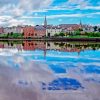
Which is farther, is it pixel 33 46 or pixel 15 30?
pixel 15 30

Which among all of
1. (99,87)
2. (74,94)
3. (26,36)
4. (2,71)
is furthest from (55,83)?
(26,36)

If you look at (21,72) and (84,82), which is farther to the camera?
(21,72)

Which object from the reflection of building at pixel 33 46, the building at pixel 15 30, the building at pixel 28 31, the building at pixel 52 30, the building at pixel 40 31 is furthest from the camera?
the building at pixel 15 30

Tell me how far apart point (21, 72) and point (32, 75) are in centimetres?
56

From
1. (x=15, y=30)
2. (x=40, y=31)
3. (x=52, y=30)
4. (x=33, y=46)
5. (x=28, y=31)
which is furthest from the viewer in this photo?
(x=15, y=30)

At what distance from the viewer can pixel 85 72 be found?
8.35 meters

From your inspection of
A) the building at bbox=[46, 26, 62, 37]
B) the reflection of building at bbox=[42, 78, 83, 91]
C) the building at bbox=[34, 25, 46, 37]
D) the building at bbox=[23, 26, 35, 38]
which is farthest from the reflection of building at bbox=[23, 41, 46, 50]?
the building at bbox=[46, 26, 62, 37]

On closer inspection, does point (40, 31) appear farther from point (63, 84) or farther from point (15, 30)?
point (63, 84)

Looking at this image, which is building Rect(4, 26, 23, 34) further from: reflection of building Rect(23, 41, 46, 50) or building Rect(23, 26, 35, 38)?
reflection of building Rect(23, 41, 46, 50)

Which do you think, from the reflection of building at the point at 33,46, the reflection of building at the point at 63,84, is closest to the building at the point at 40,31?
the reflection of building at the point at 33,46

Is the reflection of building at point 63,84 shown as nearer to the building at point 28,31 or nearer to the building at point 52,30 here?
the building at point 28,31

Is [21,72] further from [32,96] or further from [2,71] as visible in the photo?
[32,96]

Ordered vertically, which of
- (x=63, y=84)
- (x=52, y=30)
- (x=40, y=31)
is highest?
(x=63, y=84)

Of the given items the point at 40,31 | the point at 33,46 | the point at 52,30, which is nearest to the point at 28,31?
the point at 40,31
